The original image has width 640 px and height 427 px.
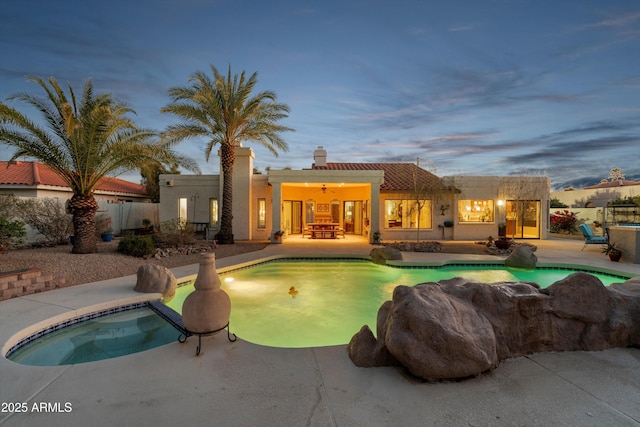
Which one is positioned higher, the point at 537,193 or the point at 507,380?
the point at 537,193

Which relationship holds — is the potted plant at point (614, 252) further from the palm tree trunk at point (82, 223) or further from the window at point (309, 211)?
the palm tree trunk at point (82, 223)

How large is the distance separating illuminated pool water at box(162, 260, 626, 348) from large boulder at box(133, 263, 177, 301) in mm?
418

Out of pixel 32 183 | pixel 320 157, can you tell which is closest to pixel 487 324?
pixel 320 157

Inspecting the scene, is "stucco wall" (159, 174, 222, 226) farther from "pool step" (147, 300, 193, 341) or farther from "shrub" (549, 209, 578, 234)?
"shrub" (549, 209, 578, 234)

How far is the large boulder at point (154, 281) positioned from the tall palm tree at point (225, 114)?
855cm

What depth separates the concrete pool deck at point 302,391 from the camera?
2721 mm

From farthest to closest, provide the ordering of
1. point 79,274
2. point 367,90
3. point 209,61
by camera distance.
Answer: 1. point 367,90
2. point 209,61
3. point 79,274

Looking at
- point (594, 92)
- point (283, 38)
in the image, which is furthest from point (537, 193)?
point (283, 38)

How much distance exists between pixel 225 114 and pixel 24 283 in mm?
10951

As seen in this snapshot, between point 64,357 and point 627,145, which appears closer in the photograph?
point 64,357

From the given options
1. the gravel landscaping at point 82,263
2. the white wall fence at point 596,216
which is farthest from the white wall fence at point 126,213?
the white wall fence at point 596,216

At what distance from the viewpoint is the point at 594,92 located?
16406 mm

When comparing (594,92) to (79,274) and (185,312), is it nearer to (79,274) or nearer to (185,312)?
(185,312)

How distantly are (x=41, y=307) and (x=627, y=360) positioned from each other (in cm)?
962
